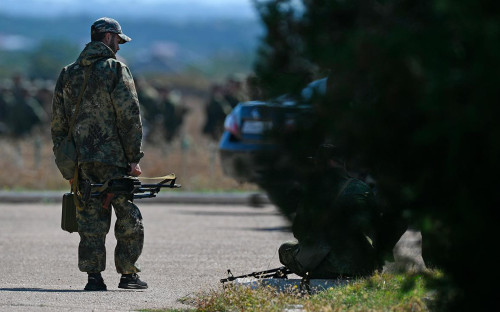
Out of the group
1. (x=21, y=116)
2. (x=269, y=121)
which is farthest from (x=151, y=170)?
(x=269, y=121)

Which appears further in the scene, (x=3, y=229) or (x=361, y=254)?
(x=3, y=229)

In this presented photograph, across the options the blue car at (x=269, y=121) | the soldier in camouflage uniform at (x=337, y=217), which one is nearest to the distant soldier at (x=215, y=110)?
the soldier in camouflage uniform at (x=337, y=217)

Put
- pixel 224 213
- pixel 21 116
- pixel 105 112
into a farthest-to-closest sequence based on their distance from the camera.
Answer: pixel 21 116 → pixel 224 213 → pixel 105 112

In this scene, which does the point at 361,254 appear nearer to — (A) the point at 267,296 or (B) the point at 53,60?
(A) the point at 267,296

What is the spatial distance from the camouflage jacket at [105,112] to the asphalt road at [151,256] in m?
0.97

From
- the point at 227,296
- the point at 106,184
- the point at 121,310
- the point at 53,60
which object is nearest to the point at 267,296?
the point at 227,296

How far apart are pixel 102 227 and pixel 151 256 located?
2553 mm

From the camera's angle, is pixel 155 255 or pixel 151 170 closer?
pixel 155 255

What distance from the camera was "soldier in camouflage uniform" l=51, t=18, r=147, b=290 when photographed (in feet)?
28.8

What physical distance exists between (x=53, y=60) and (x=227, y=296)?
13314 centimetres

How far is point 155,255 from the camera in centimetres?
1153

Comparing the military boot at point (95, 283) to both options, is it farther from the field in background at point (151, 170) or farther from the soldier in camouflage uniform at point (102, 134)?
the field in background at point (151, 170)

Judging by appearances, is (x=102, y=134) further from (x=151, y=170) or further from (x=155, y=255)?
(x=151, y=170)

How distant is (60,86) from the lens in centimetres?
892
